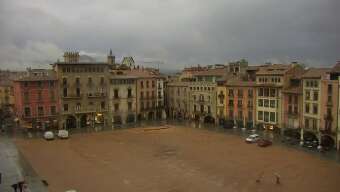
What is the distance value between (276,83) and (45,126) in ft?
164

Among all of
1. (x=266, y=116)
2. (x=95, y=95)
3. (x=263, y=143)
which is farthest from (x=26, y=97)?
(x=266, y=116)

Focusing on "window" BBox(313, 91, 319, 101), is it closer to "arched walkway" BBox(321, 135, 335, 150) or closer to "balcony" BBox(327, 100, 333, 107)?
"balcony" BBox(327, 100, 333, 107)

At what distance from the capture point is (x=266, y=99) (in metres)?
75.4

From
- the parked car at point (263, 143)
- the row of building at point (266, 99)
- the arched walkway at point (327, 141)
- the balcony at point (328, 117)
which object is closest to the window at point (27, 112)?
the row of building at point (266, 99)

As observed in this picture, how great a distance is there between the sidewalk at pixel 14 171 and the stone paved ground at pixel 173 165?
4.32 feet

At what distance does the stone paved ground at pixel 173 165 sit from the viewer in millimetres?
41219

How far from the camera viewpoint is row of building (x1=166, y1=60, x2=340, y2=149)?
61312 millimetres

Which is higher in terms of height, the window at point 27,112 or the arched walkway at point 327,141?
the window at point 27,112

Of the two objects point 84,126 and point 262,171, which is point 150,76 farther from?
point 262,171

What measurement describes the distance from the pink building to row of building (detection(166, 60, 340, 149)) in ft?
112

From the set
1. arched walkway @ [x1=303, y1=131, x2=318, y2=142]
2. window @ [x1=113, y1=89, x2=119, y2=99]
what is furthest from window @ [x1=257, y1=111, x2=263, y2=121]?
window @ [x1=113, y1=89, x2=119, y2=99]

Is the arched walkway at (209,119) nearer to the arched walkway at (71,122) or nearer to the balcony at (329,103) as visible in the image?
the arched walkway at (71,122)

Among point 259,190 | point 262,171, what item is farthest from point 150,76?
point 259,190

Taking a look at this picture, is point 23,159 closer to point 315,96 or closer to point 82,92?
point 82,92
